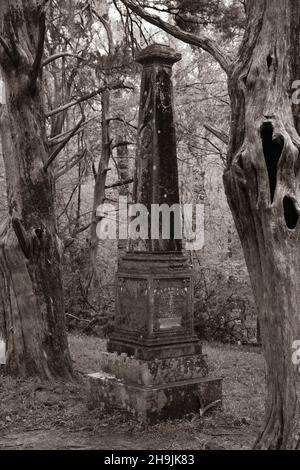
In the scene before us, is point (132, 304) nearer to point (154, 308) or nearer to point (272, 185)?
point (154, 308)

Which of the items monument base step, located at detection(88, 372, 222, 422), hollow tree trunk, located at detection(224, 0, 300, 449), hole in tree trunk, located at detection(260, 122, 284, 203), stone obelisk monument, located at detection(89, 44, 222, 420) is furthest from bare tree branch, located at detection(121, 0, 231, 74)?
monument base step, located at detection(88, 372, 222, 422)

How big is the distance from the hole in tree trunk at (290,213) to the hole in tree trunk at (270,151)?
7.5 inches

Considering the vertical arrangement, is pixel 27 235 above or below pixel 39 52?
below

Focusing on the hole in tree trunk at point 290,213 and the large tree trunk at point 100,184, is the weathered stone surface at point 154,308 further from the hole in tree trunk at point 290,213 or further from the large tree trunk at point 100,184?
the large tree trunk at point 100,184

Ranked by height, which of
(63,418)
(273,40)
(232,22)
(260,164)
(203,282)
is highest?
(232,22)

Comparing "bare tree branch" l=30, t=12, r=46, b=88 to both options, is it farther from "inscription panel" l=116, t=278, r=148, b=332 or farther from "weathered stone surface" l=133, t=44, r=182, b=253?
"inscription panel" l=116, t=278, r=148, b=332

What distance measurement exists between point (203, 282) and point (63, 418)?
8473mm

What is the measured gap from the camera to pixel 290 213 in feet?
17.3

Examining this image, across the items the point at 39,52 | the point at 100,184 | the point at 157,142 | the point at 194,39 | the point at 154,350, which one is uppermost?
the point at 194,39

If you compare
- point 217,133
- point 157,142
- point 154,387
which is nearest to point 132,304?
point 154,387

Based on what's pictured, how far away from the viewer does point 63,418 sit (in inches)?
285

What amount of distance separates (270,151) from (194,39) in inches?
163
